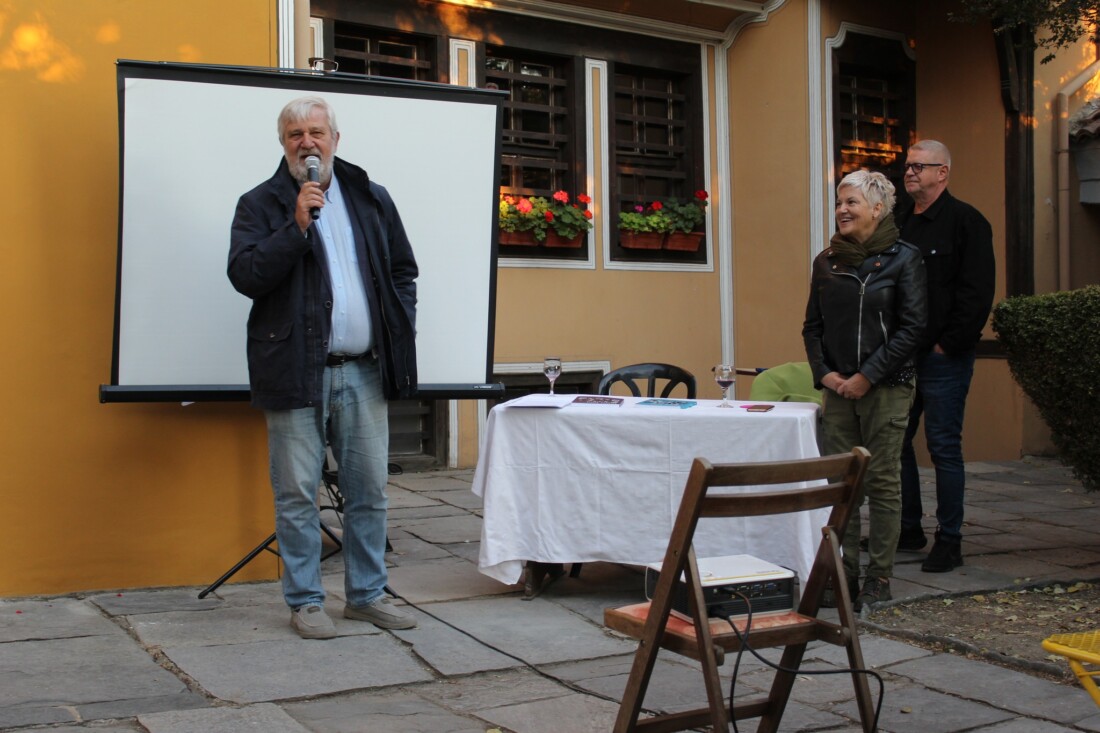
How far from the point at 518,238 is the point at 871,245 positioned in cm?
439

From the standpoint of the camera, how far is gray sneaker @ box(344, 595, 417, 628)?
4.60 m

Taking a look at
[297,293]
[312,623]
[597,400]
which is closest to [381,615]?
[312,623]

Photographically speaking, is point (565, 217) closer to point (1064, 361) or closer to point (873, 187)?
point (873, 187)

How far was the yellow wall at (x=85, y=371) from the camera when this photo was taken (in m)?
4.93

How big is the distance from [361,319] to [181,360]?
930 mm

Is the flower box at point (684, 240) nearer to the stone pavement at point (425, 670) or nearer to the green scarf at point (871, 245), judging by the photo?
the stone pavement at point (425, 670)

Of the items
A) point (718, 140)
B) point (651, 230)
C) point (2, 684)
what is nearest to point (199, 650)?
point (2, 684)

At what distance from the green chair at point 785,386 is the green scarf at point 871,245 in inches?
43.6

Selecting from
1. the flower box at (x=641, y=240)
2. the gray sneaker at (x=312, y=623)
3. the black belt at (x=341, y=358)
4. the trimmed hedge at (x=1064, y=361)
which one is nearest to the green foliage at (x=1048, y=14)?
the flower box at (x=641, y=240)

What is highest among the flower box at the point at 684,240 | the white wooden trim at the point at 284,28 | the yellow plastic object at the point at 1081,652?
the white wooden trim at the point at 284,28

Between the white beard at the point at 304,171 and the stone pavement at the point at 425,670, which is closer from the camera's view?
the stone pavement at the point at 425,670

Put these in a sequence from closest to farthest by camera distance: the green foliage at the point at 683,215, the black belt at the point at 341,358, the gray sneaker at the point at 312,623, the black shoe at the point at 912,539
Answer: the gray sneaker at the point at 312,623 → the black belt at the point at 341,358 → the black shoe at the point at 912,539 → the green foliage at the point at 683,215

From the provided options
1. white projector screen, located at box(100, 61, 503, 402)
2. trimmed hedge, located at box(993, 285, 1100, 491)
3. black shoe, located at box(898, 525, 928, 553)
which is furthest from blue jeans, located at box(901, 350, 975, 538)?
white projector screen, located at box(100, 61, 503, 402)

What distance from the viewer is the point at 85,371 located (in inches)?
199
